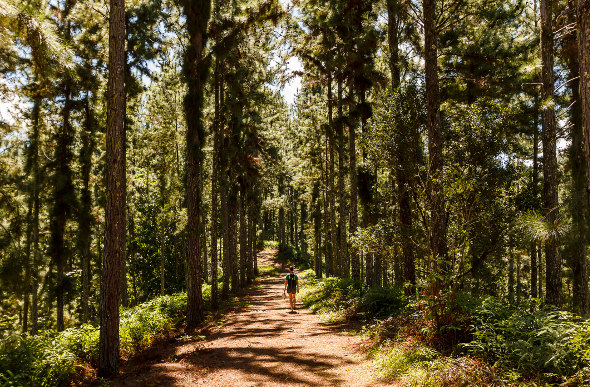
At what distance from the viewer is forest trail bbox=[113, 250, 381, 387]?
662cm

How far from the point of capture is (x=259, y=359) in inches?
316

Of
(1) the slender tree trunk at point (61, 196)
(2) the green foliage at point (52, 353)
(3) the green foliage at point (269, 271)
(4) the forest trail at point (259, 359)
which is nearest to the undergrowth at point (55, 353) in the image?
(2) the green foliage at point (52, 353)

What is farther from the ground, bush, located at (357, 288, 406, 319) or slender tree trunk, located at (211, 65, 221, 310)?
slender tree trunk, located at (211, 65, 221, 310)

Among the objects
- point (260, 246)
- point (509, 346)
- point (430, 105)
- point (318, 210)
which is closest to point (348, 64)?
point (430, 105)

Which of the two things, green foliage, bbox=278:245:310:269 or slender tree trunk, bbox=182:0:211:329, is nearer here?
slender tree trunk, bbox=182:0:211:329

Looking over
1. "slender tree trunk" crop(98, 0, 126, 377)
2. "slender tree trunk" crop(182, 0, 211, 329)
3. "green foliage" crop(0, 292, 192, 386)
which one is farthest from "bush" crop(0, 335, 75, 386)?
"slender tree trunk" crop(182, 0, 211, 329)

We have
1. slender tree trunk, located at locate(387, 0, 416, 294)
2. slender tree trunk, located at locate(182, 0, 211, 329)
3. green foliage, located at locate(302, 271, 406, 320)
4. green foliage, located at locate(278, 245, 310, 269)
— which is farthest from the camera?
green foliage, located at locate(278, 245, 310, 269)

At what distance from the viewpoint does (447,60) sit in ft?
53.4

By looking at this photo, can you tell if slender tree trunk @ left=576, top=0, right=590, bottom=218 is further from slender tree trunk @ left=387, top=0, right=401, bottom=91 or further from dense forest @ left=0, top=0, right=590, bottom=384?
slender tree trunk @ left=387, top=0, right=401, bottom=91

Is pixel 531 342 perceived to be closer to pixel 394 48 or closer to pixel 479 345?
pixel 479 345

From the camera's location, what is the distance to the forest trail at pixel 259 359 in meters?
6.62

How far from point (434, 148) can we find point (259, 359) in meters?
7.02

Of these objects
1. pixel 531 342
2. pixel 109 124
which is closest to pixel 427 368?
pixel 531 342

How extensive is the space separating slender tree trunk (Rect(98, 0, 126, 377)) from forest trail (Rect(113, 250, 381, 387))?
775 millimetres
